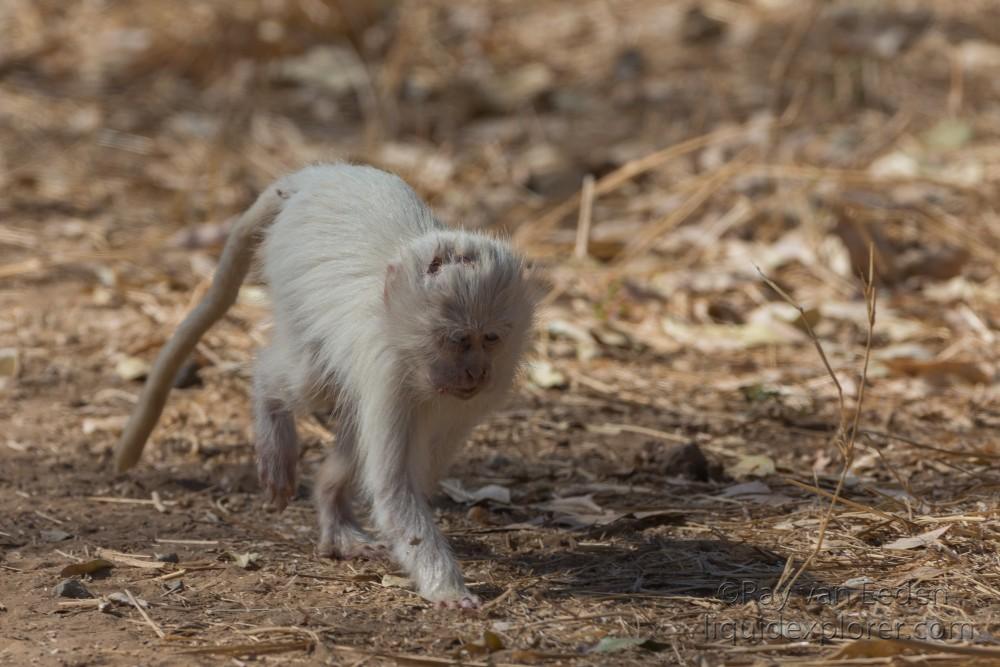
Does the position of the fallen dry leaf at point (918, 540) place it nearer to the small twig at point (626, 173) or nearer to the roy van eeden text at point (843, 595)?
the roy van eeden text at point (843, 595)

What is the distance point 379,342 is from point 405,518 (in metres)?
0.50

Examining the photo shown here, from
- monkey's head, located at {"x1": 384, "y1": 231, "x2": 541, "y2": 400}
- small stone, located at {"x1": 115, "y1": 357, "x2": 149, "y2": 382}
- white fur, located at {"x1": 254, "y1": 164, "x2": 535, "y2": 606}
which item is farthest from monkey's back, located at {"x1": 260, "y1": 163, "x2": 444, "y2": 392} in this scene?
small stone, located at {"x1": 115, "y1": 357, "x2": 149, "y2": 382}

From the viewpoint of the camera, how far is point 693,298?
21.8 feet

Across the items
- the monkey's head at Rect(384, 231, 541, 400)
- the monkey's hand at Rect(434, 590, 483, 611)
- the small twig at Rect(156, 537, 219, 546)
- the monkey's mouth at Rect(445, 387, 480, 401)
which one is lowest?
the monkey's hand at Rect(434, 590, 483, 611)

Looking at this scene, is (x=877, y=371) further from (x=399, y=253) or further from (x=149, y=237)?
(x=149, y=237)

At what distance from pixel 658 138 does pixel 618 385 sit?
3.97 m

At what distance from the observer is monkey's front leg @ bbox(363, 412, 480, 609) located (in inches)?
136

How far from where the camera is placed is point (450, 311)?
3.58 m

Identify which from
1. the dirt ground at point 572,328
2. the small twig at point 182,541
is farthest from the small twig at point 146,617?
the small twig at point 182,541

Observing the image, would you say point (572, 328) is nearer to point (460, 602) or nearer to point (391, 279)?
point (391, 279)

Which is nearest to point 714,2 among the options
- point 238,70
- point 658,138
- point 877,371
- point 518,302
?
point 658,138

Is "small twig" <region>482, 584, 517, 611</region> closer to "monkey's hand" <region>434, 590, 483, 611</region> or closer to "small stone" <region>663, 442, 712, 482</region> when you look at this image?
"monkey's hand" <region>434, 590, 483, 611</region>

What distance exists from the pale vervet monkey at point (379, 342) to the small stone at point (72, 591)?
74 cm

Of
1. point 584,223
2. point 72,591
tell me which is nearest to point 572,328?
point 584,223
